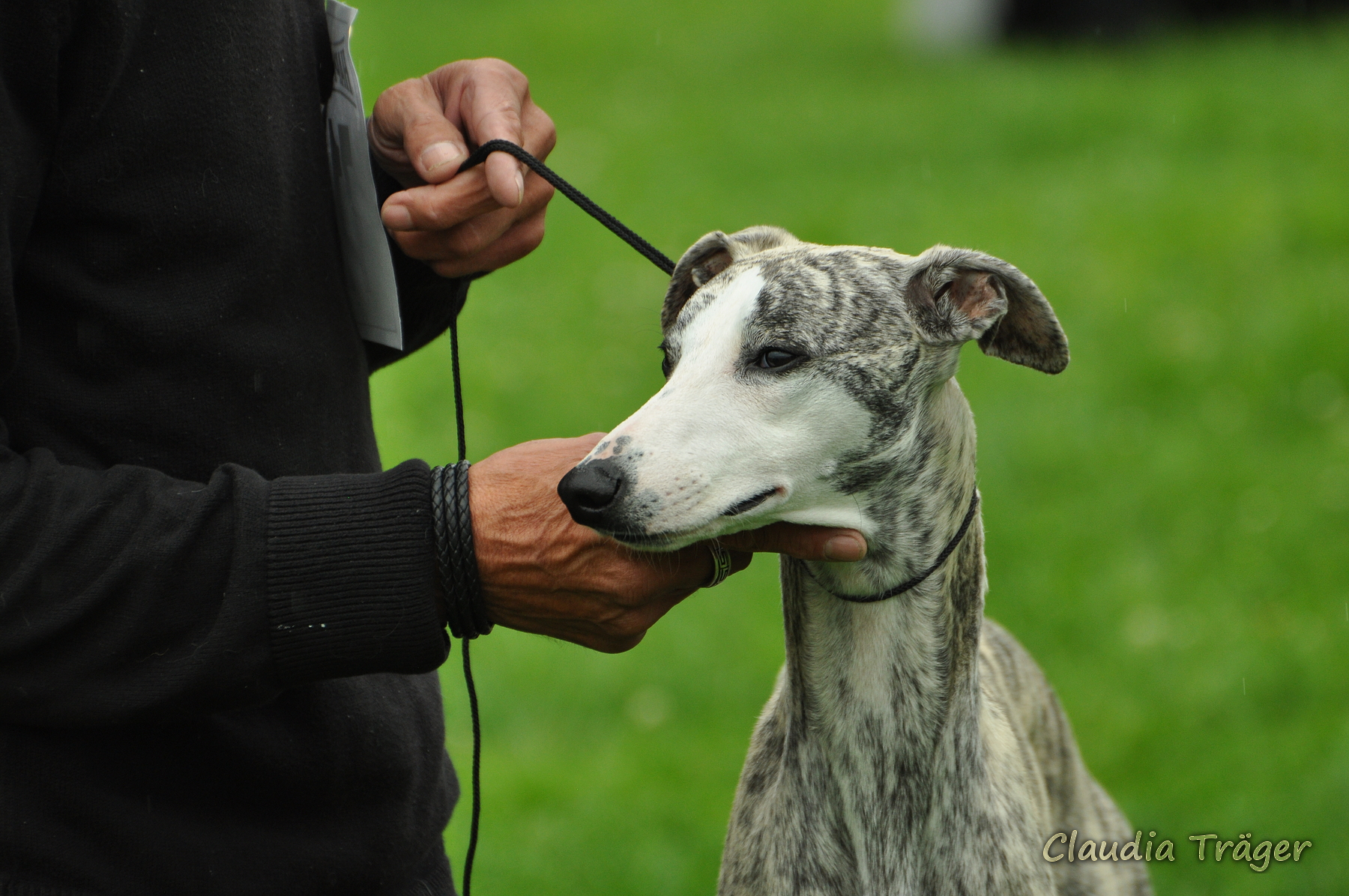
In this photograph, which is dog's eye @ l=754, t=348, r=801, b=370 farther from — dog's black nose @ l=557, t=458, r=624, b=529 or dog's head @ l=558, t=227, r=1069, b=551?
dog's black nose @ l=557, t=458, r=624, b=529

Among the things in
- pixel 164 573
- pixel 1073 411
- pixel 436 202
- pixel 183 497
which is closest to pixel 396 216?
pixel 436 202

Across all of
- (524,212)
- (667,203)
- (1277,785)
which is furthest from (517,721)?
(667,203)

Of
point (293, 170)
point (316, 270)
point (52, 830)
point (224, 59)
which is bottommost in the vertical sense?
point (52, 830)

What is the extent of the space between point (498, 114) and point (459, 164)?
0.57 feet

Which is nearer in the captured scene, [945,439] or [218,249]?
[218,249]

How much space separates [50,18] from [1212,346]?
669 centimetres

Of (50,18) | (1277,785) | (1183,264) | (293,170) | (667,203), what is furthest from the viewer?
(667,203)

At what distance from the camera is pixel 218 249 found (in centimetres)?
217

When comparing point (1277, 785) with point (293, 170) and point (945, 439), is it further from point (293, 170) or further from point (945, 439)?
point (293, 170)

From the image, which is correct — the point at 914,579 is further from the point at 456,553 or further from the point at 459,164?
the point at 459,164

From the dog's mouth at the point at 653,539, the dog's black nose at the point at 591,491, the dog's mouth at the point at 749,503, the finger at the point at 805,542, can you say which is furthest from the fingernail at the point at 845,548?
the dog's black nose at the point at 591,491

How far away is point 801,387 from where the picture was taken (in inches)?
90.7

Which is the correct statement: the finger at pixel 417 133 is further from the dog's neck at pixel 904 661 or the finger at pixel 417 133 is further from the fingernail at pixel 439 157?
the dog's neck at pixel 904 661

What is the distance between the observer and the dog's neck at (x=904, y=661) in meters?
2.42
